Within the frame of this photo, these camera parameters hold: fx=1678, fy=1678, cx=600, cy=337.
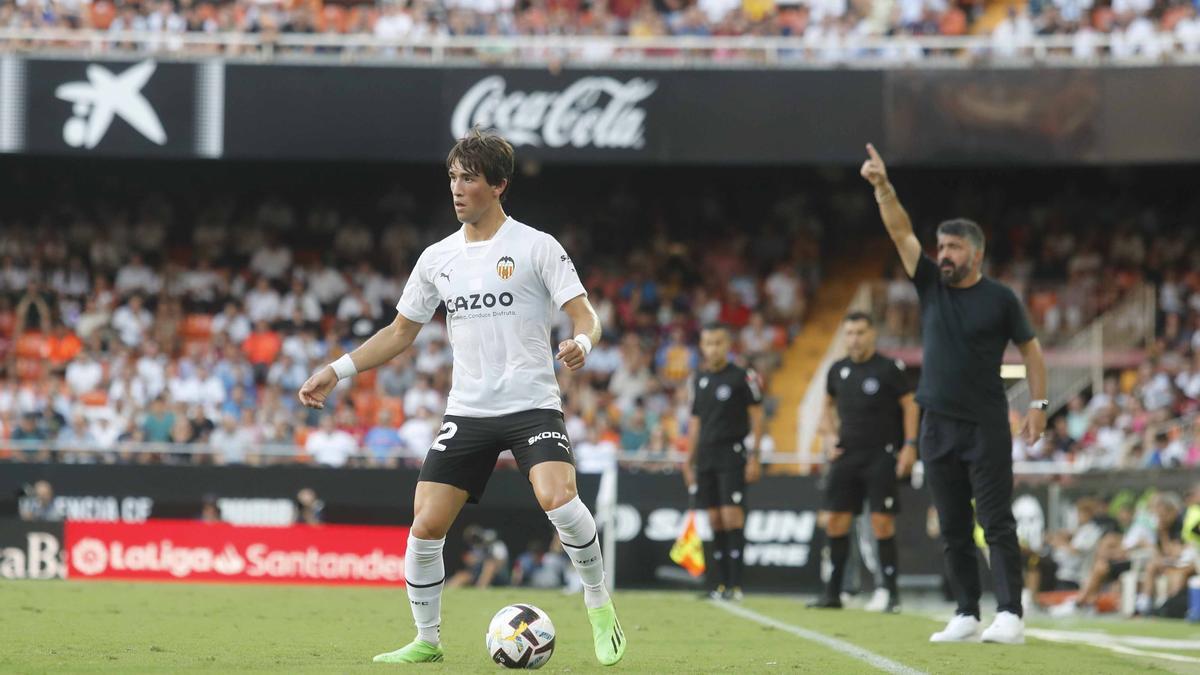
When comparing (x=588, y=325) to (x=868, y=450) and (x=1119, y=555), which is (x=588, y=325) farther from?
(x=1119, y=555)

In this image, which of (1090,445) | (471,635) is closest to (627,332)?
(1090,445)

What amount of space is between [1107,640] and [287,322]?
16.3m

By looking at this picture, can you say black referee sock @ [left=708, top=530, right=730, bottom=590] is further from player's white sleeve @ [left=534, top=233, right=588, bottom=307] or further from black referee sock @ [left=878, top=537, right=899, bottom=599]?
player's white sleeve @ [left=534, top=233, right=588, bottom=307]

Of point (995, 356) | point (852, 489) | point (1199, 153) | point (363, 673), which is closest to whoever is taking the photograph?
point (363, 673)

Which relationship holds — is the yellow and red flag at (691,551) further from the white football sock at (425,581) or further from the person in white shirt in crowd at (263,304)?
the person in white shirt in crowd at (263,304)

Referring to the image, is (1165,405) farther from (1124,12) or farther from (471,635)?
(471,635)

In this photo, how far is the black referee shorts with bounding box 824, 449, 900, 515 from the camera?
43.3 ft

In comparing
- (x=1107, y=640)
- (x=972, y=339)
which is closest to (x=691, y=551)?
(x=1107, y=640)

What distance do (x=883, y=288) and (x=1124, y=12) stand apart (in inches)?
211

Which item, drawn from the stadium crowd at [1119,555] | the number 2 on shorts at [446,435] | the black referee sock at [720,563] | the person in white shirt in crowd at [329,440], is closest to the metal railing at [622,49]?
the person in white shirt in crowd at [329,440]

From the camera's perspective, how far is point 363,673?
690cm

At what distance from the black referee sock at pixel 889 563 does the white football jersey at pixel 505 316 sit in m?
6.59

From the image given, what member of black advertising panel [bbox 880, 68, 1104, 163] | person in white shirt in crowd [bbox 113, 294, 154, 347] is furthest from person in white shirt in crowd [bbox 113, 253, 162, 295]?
black advertising panel [bbox 880, 68, 1104, 163]

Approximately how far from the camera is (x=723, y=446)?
47.1 ft
